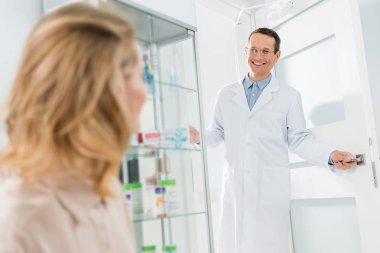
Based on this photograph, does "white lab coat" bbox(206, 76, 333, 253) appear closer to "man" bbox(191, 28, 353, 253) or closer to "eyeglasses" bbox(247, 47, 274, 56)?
"man" bbox(191, 28, 353, 253)

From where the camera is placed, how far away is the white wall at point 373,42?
2.00 m

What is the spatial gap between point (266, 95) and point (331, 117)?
332 millimetres

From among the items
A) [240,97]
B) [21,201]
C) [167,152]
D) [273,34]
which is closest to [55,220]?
[21,201]

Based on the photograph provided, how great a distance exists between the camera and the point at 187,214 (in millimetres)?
1709

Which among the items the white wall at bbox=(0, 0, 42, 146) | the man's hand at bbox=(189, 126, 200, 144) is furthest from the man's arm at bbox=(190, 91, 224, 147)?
the white wall at bbox=(0, 0, 42, 146)

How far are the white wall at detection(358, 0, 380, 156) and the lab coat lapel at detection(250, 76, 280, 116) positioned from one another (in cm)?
45

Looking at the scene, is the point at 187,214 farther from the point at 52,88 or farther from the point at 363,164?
the point at 52,88

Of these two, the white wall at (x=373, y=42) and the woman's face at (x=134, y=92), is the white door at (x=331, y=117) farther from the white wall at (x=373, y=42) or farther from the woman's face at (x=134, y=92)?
the woman's face at (x=134, y=92)

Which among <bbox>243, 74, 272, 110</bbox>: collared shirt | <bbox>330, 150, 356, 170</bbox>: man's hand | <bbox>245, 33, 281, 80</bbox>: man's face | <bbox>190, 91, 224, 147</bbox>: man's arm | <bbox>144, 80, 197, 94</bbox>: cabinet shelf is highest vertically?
<bbox>245, 33, 281, 80</bbox>: man's face

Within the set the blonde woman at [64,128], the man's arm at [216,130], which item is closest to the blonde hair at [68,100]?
the blonde woman at [64,128]

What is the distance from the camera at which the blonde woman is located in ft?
2.42

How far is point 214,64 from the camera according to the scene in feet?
9.62

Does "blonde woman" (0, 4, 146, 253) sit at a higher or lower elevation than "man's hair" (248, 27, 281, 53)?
lower

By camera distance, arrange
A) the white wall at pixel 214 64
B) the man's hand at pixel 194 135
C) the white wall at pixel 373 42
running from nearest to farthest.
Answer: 1. the man's hand at pixel 194 135
2. the white wall at pixel 373 42
3. the white wall at pixel 214 64
